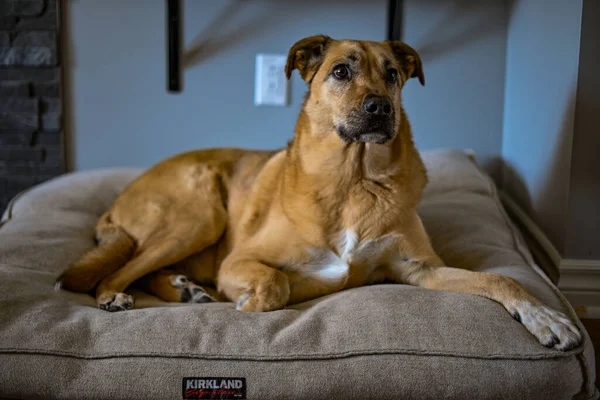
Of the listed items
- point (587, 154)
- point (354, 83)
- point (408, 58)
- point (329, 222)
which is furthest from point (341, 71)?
point (587, 154)

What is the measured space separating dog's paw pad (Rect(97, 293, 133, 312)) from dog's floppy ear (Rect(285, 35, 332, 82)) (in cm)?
85

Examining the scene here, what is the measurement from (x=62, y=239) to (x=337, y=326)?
3.85 ft

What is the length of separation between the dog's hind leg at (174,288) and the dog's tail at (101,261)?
0.11m

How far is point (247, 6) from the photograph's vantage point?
3258 millimetres

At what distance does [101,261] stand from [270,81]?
60.2 inches

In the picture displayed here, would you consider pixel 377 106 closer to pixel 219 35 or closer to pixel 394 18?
pixel 394 18

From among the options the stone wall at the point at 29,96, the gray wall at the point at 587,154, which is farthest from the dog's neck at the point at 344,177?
the stone wall at the point at 29,96

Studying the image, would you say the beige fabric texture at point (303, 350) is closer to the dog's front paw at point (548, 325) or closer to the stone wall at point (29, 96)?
the dog's front paw at point (548, 325)

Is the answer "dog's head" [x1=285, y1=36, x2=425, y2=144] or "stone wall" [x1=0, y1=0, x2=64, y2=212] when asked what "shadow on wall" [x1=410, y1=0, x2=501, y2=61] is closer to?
"dog's head" [x1=285, y1=36, x2=425, y2=144]

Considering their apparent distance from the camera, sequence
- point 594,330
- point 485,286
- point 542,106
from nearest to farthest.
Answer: point 485,286 → point 594,330 → point 542,106

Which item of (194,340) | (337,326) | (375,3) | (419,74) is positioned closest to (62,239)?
(194,340)

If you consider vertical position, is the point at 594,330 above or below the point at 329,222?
below

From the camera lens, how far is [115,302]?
6.24ft

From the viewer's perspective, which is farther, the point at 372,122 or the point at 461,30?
the point at 461,30
